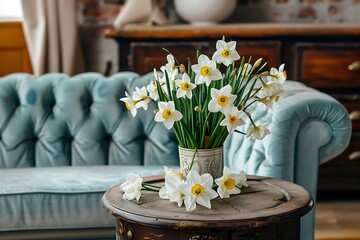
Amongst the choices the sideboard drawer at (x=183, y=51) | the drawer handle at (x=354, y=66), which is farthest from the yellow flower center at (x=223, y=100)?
the drawer handle at (x=354, y=66)

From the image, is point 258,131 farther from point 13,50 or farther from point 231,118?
point 13,50

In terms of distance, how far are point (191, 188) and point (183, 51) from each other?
1805 mm

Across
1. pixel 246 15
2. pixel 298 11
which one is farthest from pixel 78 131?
pixel 298 11

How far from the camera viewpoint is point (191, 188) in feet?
4.84

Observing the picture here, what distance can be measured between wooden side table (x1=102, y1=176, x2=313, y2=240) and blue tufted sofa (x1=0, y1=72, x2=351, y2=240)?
0.42m

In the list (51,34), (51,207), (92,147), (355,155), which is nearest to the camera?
(51,207)

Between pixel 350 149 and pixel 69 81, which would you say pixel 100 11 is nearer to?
pixel 69 81

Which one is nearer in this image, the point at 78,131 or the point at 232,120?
the point at 232,120

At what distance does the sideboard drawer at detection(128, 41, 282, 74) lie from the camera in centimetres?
321

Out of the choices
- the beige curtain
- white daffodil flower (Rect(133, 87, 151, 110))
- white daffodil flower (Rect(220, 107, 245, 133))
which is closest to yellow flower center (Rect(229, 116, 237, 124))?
white daffodil flower (Rect(220, 107, 245, 133))

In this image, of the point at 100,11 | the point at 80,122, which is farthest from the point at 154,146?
the point at 100,11

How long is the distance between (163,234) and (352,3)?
261cm

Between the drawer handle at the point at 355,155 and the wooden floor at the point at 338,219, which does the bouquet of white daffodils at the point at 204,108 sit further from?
the drawer handle at the point at 355,155

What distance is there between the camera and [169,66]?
1.62 metres
